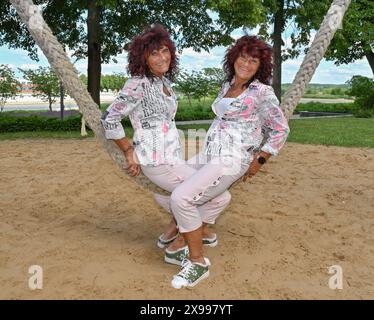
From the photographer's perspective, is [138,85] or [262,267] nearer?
[138,85]

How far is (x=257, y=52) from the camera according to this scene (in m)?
2.66

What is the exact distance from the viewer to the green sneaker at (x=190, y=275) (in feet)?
9.20

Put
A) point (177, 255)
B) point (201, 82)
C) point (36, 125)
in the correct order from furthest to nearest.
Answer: point (201, 82) → point (36, 125) → point (177, 255)

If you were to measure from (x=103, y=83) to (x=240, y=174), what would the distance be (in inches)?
1470

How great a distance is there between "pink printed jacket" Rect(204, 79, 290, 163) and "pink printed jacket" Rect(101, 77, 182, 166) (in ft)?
0.83

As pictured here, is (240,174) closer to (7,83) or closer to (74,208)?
(74,208)

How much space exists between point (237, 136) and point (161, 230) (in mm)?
1572

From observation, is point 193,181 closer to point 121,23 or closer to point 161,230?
point 161,230

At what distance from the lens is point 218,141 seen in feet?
8.92

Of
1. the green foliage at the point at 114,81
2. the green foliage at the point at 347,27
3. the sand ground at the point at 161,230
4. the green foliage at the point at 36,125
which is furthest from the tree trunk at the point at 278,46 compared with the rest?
the green foliage at the point at 114,81

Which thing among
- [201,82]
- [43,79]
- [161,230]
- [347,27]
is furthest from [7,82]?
[161,230]

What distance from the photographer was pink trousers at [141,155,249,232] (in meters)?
2.66

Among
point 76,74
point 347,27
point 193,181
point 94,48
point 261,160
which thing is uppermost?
point 347,27

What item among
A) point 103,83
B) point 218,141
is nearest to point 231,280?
point 218,141
